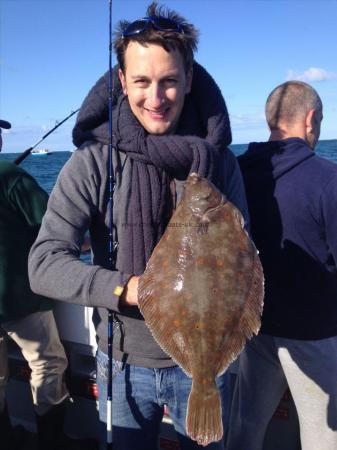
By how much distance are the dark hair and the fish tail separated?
1.53m

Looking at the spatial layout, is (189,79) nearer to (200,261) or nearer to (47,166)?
(200,261)

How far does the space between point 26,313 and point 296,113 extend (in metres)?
2.52

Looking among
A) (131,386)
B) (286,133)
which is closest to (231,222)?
(131,386)

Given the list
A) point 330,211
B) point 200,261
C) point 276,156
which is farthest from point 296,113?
point 200,261

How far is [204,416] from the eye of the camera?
6.05 ft

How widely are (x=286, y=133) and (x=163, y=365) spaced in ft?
6.10

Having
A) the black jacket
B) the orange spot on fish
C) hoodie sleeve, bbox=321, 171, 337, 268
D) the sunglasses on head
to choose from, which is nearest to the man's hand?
the orange spot on fish

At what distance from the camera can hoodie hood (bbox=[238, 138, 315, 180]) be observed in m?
2.79

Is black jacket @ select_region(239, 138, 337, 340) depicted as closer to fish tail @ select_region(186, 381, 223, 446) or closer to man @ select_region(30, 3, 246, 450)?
man @ select_region(30, 3, 246, 450)

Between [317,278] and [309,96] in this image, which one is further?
[309,96]

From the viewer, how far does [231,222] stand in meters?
1.91

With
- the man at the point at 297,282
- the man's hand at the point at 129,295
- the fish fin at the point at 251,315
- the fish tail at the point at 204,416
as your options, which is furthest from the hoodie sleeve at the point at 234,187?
the fish tail at the point at 204,416

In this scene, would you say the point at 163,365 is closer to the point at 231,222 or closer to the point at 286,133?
the point at 231,222

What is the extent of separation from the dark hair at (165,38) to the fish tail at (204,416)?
60.1 inches
